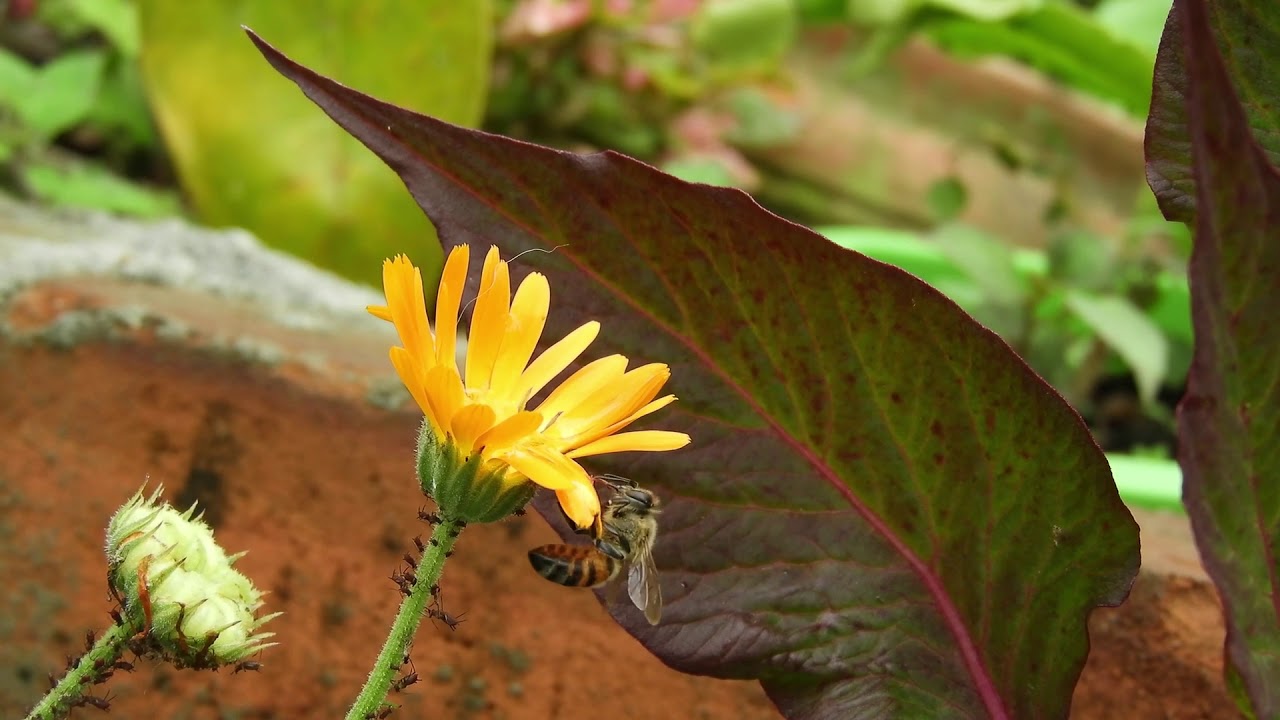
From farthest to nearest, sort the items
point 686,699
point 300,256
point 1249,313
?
point 300,256, point 686,699, point 1249,313

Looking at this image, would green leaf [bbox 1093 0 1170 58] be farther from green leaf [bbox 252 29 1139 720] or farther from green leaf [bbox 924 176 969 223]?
green leaf [bbox 252 29 1139 720]

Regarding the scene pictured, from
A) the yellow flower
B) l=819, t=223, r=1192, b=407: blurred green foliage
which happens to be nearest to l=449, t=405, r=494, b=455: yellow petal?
the yellow flower

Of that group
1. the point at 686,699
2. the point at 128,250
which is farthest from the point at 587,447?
the point at 128,250

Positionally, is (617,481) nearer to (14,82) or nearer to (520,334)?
Answer: (520,334)

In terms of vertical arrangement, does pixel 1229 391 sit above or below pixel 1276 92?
below

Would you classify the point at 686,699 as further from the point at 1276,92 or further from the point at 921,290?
the point at 1276,92

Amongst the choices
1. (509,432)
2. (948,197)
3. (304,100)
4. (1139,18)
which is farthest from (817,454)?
(1139,18)
